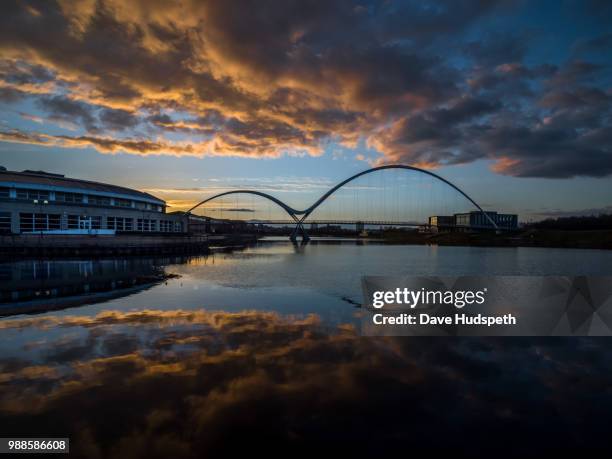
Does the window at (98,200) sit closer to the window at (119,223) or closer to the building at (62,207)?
the building at (62,207)

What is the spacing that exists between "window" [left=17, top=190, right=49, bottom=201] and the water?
6663 cm

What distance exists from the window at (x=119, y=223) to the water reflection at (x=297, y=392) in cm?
7309

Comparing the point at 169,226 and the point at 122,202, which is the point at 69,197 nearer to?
the point at 122,202

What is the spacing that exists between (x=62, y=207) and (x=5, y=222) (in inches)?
367

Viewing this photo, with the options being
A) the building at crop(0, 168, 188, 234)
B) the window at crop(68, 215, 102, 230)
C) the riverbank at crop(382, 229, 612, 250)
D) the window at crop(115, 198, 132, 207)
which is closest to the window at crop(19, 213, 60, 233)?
the building at crop(0, 168, 188, 234)

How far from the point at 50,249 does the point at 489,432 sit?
6399 cm

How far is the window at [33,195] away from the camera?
6550 centimetres

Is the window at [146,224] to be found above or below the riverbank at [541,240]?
above

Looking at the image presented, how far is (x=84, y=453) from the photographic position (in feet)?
19.8

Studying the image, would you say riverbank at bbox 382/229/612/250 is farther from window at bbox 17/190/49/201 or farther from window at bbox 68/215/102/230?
window at bbox 17/190/49/201

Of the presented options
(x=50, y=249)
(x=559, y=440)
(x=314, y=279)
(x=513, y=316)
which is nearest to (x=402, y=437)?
(x=559, y=440)

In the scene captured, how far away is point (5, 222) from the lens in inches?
2381

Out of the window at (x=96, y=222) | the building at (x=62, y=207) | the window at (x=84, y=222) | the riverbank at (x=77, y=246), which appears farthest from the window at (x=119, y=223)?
the riverbank at (x=77, y=246)

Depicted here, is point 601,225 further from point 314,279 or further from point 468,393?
point 468,393
